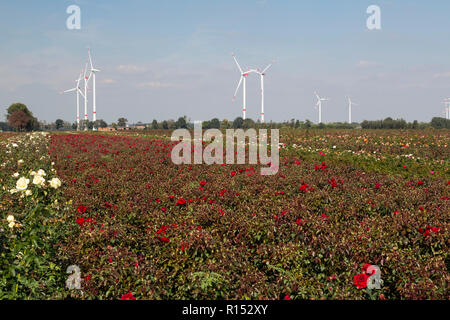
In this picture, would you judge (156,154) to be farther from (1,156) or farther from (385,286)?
(385,286)

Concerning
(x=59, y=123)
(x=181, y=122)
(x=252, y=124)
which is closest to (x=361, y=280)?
(x=252, y=124)

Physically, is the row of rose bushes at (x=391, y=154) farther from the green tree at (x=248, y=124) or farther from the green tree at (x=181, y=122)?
the green tree at (x=181, y=122)

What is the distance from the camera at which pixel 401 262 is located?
4430 millimetres

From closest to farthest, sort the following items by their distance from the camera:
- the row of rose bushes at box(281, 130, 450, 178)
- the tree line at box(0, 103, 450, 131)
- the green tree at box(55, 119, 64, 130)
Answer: the row of rose bushes at box(281, 130, 450, 178), the tree line at box(0, 103, 450, 131), the green tree at box(55, 119, 64, 130)

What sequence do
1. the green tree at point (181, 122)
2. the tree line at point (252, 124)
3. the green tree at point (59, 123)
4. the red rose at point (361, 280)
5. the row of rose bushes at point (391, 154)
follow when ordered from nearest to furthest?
the red rose at point (361, 280) → the row of rose bushes at point (391, 154) → the tree line at point (252, 124) → the green tree at point (181, 122) → the green tree at point (59, 123)

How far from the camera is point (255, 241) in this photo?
540cm

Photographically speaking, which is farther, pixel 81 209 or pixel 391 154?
pixel 391 154

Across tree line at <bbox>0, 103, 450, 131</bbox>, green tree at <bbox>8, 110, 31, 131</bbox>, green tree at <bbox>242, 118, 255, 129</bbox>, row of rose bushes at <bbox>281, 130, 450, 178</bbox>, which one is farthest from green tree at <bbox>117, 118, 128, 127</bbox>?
row of rose bushes at <bbox>281, 130, 450, 178</bbox>

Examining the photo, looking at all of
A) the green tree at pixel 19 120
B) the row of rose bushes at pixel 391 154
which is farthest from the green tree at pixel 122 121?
the row of rose bushes at pixel 391 154

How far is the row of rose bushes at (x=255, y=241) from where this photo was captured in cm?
411

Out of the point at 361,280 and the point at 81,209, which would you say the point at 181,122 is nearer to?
the point at 81,209

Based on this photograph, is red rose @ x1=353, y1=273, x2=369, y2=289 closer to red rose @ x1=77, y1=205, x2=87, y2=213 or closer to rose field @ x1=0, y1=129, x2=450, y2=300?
rose field @ x1=0, y1=129, x2=450, y2=300

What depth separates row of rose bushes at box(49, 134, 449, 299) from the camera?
4.11 metres

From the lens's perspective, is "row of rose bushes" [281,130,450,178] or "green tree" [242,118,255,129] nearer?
"row of rose bushes" [281,130,450,178]
